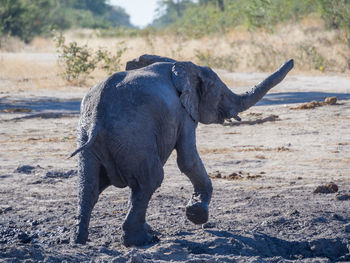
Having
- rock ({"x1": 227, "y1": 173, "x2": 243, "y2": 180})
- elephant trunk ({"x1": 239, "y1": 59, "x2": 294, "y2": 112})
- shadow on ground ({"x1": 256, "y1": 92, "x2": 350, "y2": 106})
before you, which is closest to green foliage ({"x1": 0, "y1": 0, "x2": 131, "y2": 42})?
shadow on ground ({"x1": 256, "y1": 92, "x2": 350, "y2": 106})

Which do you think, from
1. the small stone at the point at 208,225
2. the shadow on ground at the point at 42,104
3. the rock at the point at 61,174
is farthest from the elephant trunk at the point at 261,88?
the shadow on ground at the point at 42,104

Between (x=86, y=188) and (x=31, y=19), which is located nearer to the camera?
(x=86, y=188)

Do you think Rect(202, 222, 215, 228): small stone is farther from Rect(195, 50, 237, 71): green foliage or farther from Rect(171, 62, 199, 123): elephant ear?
Rect(195, 50, 237, 71): green foliage

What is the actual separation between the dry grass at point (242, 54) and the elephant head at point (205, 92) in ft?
39.6

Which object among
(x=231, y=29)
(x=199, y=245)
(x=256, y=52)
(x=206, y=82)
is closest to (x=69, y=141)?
(x=206, y=82)

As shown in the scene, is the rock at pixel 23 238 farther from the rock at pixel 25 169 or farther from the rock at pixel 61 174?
the rock at pixel 25 169

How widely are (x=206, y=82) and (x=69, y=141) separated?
16.8ft

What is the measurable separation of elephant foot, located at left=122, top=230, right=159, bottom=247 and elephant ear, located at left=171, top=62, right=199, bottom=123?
0.95 m

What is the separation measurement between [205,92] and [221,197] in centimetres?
137

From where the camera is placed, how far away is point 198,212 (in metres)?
5.16

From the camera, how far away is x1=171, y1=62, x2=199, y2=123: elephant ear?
502 cm

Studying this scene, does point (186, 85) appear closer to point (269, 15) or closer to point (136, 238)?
point (136, 238)

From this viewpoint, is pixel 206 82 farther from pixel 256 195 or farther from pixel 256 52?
pixel 256 52

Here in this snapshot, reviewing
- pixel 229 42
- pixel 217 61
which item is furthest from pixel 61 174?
pixel 229 42
